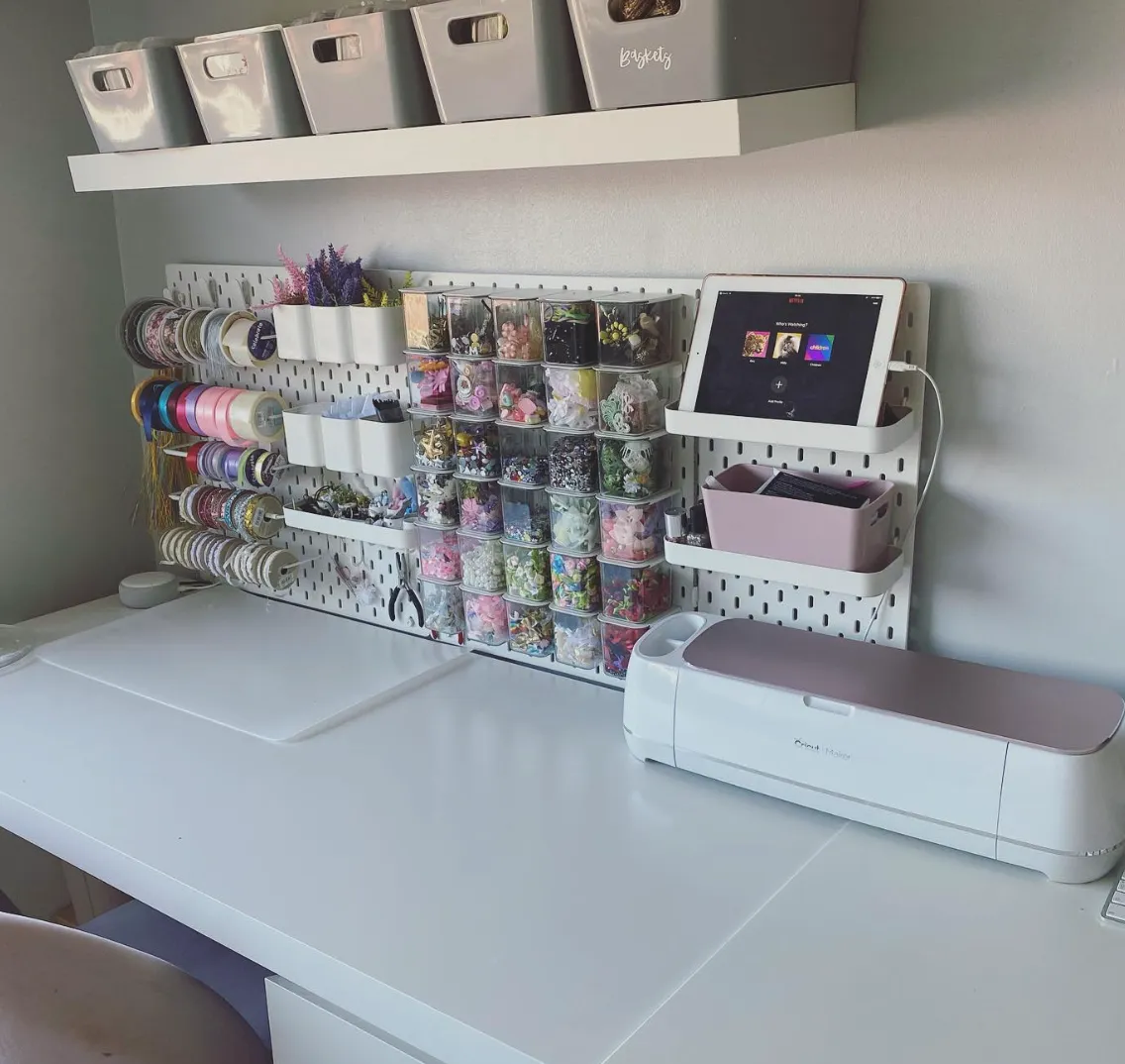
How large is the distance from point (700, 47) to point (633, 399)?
49cm

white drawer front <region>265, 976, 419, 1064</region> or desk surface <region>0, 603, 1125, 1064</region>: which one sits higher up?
desk surface <region>0, 603, 1125, 1064</region>

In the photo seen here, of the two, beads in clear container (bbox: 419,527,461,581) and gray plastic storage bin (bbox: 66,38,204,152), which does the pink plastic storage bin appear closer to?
beads in clear container (bbox: 419,527,461,581)

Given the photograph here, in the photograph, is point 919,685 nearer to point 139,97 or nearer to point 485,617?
point 485,617

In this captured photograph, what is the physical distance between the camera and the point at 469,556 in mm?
1707

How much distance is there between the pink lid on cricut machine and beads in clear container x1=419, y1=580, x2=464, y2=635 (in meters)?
0.48

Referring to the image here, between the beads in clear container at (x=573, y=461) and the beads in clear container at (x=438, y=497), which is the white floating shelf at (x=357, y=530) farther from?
the beads in clear container at (x=573, y=461)

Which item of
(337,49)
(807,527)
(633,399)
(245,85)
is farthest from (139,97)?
(807,527)

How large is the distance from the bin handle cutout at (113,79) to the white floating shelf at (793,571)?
3.31 feet

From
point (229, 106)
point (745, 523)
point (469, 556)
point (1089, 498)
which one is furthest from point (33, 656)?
point (1089, 498)


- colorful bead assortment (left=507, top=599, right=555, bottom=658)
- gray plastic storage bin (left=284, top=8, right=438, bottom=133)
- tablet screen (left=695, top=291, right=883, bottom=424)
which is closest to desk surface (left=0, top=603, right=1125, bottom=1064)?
colorful bead assortment (left=507, top=599, right=555, bottom=658)

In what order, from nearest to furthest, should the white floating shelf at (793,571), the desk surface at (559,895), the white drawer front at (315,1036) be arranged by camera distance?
the desk surface at (559,895) → the white drawer front at (315,1036) → the white floating shelf at (793,571)

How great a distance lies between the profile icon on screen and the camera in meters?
1.33

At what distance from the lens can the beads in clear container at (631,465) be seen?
1484 millimetres

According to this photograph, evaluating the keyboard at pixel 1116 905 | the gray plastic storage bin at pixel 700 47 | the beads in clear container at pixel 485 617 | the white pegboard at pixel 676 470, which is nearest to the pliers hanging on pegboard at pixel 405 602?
the white pegboard at pixel 676 470
